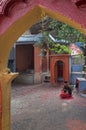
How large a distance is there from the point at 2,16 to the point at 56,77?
53.1 ft

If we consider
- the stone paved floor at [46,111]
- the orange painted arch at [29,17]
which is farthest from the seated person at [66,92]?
the orange painted arch at [29,17]

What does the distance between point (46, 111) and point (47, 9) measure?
8040 millimetres

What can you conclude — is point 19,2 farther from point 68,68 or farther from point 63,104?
point 68,68

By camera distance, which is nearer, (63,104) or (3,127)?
(3,127)

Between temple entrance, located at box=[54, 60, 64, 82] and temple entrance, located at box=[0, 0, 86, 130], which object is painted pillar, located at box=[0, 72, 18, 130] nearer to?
temple entrance, located at box=[0, 0, 86, 130]

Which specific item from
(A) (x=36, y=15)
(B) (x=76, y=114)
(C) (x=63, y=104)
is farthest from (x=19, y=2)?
(C) (x=63, y=104)

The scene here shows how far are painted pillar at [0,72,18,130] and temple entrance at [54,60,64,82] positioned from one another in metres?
15.2

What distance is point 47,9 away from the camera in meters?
3.22

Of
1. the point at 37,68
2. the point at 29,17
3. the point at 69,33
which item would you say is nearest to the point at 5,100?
the point at 29,17

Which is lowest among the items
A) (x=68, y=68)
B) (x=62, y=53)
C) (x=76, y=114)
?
(x=76, y=114)

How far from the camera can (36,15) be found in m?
3.67

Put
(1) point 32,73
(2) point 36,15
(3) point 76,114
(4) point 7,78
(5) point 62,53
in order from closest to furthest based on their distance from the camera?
(2) point 36,15
(4) point 7,78
(3) point 76,114
(5) point 62,53
(1) point 32,73

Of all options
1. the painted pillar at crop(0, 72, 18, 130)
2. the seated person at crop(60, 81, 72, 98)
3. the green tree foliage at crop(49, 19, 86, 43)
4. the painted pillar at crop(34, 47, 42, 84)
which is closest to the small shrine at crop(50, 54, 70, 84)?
the painted pillar at crop(34, 47, 42, 84)

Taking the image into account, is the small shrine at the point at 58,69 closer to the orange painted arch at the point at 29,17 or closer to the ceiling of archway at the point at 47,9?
the orange painted arch at the point at 29,17
